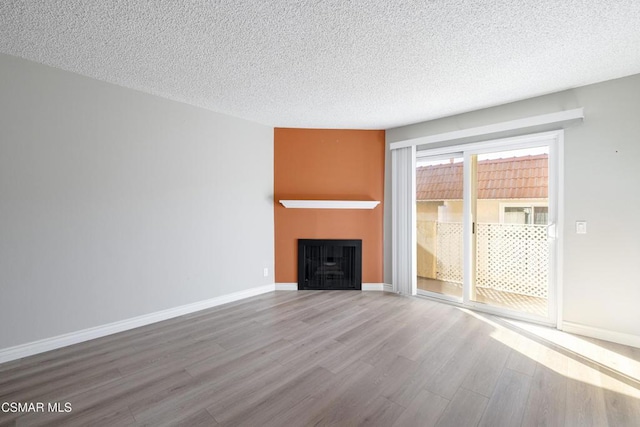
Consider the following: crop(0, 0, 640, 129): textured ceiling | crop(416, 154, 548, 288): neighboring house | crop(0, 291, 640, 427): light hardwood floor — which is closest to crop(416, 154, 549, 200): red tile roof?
crop(416, 154, 548, 288): neighboring house

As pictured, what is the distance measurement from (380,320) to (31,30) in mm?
3908

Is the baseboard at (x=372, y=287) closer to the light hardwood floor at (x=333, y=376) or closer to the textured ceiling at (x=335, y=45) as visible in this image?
the light hardwood floor at (x=333, y=376)

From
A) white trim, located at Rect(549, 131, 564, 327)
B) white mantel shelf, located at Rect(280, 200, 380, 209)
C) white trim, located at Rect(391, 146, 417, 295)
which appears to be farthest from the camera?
white mantel shelf, located at Rect(280, 200, 380, 209)

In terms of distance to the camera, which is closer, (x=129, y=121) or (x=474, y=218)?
(x=129, y=121)

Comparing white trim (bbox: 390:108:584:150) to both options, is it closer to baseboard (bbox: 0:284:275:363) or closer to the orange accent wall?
the orange accent wall

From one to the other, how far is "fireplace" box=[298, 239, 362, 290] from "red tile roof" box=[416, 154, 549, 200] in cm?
142

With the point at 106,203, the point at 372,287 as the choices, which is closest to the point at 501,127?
the point at 372,287

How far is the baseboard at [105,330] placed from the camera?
2219mm

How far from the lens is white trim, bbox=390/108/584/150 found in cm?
269

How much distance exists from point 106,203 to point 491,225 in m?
4.38

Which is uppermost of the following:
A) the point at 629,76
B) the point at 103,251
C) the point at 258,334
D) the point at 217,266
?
the point at 629,76

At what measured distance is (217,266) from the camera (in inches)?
139

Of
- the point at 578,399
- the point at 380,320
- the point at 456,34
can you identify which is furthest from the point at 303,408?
the point at 456,34

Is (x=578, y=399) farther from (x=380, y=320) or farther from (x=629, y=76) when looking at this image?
(x=629, y=76)
